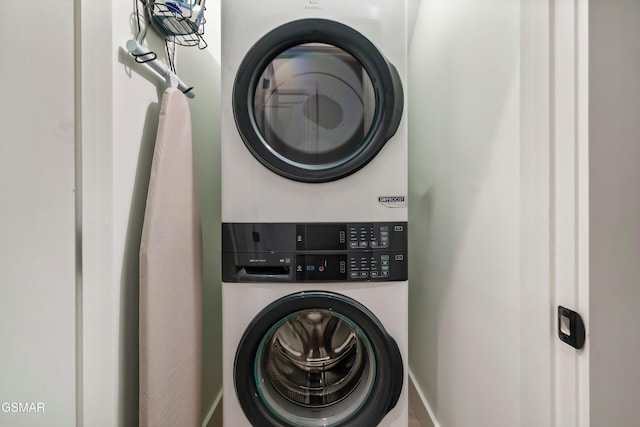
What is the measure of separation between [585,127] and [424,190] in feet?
2.85

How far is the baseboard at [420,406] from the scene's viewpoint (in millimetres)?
1214

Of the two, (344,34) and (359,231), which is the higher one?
(344,34)

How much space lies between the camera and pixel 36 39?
650 mm

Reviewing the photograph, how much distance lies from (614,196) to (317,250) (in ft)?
2.25

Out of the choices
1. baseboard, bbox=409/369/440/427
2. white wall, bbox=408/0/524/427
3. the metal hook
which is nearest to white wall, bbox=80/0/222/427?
the metal hook

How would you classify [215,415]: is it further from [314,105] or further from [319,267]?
[314,105]

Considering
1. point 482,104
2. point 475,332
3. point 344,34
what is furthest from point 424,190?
point 344,34

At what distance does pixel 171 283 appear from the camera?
2.77ft

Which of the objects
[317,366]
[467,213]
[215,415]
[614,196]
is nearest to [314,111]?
[467,213]

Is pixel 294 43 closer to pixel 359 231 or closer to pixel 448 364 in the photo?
pixel 359 231

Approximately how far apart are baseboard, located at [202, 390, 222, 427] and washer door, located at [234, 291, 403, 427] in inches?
19.8

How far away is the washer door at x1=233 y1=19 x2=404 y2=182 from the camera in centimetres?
88

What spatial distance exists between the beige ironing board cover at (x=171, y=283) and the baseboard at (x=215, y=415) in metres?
0.33

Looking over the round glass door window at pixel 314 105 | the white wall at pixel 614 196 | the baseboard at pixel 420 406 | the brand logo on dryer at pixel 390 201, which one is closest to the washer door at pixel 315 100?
the round glass door window at pixel 314 105
